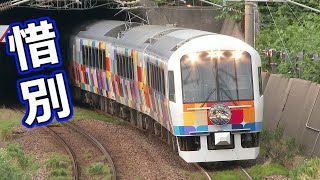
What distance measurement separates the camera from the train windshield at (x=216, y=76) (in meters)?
16.2

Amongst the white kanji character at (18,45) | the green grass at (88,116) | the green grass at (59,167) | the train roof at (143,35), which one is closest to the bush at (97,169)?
the green grass at (59,167)

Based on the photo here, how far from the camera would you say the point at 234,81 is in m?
16.2

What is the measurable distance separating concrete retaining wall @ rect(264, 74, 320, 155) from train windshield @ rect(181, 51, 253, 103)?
1991 mm

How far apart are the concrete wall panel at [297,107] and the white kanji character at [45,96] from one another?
16.6 feet

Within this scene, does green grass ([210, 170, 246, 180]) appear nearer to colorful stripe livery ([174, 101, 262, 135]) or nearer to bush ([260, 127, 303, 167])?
colorful stripe livery ([174, 101, 262, 135])

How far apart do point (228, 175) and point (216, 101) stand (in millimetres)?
1407

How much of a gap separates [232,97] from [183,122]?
104 cm

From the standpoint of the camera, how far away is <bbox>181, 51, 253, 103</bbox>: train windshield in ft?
53.1

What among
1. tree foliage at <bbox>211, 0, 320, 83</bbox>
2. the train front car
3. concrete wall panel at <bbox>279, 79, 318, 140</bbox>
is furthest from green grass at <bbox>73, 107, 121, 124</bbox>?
the train front car

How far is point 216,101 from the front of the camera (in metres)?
16.1

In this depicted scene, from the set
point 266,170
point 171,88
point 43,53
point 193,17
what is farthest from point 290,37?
point 266,170

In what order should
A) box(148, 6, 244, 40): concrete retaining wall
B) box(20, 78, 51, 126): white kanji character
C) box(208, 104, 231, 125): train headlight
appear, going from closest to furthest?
box(208, 104, 231, 125): train headlight → box(20, 78, 51, 126): white kanji character → box(148, 6, 244, 40): concrete retaining wall

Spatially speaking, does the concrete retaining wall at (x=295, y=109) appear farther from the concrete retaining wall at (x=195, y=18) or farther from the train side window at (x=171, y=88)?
the concrete retaining wall at (x=195, y=18)

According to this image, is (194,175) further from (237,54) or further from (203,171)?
(237,54)
